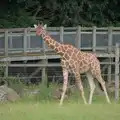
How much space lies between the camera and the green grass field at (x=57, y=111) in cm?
1363

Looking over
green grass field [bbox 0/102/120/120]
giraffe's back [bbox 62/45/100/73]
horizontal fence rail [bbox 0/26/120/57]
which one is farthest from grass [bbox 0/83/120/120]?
horizontal fence rail [bbox 0/26/120/57]

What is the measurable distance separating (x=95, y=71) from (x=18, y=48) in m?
4.89

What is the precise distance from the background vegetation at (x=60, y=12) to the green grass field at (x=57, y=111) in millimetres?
10449

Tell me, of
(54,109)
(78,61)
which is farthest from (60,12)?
(54,109)

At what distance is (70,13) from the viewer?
1088 inches

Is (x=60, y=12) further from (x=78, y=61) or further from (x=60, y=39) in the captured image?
(x=78, y=61)

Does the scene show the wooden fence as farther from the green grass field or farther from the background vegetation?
the green grass field

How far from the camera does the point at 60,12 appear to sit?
28.0 metres

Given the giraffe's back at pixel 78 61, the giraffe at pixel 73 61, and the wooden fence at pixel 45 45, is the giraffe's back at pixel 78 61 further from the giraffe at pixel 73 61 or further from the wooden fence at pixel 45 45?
the wooden fence at pixel 45 45

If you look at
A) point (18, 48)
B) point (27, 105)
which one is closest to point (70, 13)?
point (18, 48)

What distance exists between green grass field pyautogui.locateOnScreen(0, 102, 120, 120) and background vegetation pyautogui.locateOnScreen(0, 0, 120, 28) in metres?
10.4

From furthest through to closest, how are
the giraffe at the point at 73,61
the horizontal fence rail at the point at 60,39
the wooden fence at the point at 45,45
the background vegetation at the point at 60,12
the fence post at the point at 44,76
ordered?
1. the background vegetation at the point at 60,12
2. the horizontal fence rail at the point at 60,39
3. the wooden fence at the point at 45,45
4. the fence post at the point at 44,76
5. the giraffe at the point at 73,61

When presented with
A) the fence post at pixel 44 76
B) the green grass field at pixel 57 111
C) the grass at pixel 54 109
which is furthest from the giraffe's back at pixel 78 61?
the fence post at pixel 44 76

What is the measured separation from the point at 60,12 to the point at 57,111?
13.7 m
